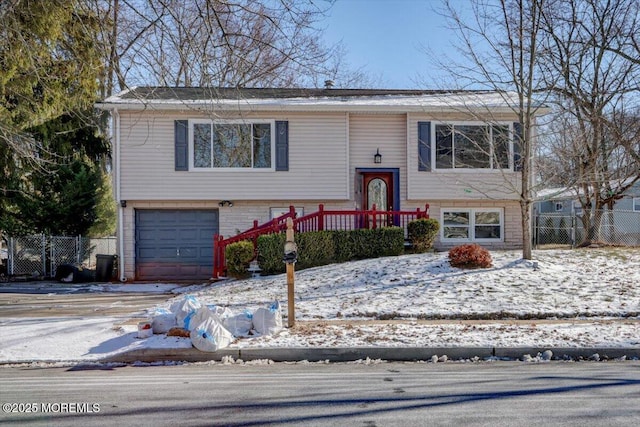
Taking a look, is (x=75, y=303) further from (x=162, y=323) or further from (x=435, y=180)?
(x=435, y=180)

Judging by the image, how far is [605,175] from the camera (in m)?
15.3

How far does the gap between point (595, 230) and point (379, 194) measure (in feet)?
25.0

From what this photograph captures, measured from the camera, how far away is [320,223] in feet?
49.4

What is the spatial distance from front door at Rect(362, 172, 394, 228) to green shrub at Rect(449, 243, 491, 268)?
3.58 meters

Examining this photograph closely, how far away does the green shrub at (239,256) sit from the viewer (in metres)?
14.5

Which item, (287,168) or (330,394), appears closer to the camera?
(330,394)

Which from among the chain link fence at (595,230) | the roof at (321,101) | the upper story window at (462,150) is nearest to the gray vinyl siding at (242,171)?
the roof at (321,101)

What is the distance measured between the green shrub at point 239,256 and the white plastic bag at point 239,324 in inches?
263

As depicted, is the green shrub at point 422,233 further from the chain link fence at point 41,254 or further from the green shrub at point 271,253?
the chain link fence at point 41,254

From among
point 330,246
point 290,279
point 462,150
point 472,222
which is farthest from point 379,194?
point 290,279

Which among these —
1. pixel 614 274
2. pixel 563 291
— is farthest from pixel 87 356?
pixel 614 274

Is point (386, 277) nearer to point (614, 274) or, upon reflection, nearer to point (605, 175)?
point (614, 274)

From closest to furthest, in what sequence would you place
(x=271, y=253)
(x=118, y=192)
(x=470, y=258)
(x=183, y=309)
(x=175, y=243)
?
(x=183, y=309) → (x=470, y=258) → (x=271, y=253) → (x=118, y=192) → (x=175, y=243)

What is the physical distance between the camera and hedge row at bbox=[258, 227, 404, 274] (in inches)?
567
